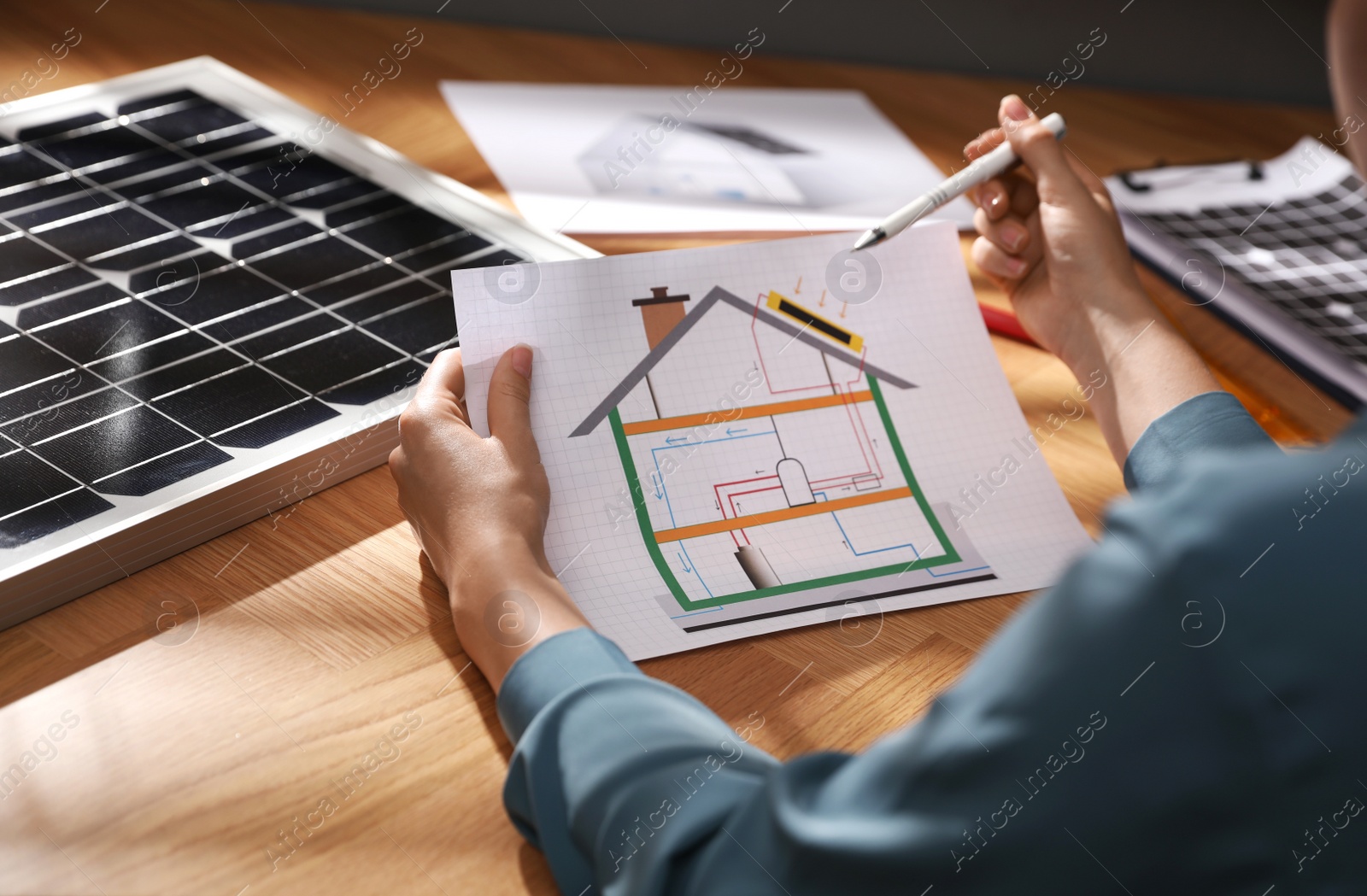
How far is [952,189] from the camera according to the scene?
2.91 ft

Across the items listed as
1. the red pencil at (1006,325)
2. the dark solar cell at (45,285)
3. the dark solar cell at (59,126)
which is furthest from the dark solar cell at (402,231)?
the red pencil at (1006,325)

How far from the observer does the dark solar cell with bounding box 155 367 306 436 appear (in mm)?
706

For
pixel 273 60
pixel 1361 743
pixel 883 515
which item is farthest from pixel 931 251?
pixel 273 60

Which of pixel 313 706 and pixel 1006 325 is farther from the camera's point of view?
pixel 1006 325

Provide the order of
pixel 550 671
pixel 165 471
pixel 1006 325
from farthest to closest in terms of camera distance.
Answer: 1. pixel 1006 325
2. pixel 165 471
3. pixel 550 671

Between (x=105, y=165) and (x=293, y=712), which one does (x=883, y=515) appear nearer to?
(x=293, y=712)

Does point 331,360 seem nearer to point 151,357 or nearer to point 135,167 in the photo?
point 151,357

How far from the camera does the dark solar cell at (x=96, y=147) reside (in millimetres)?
958

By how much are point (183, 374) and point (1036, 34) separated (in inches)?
50.9

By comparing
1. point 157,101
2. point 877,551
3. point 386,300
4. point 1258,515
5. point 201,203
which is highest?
point 157,101

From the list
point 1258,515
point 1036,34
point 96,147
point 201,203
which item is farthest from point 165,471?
point 1036,34

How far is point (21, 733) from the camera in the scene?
536mm

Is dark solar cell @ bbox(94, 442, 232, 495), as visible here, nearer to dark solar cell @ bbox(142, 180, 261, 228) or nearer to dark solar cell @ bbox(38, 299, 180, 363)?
dark solar cell @ bbox(38, 299, 180, 363)

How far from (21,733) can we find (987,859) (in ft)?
1.50
